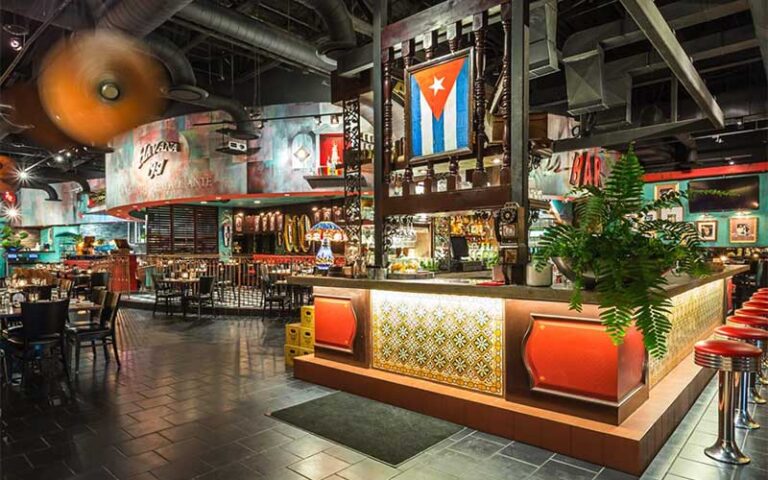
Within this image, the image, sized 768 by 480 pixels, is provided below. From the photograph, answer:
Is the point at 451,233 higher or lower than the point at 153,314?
higher

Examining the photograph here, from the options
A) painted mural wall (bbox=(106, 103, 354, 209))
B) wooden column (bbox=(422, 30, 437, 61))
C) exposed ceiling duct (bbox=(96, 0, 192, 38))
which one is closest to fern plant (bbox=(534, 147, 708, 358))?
wooden column (bbox=(422, 30, 437, 61))

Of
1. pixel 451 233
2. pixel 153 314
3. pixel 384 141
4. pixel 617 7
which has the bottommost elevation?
pixel 153 314

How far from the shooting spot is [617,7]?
26.4 ft

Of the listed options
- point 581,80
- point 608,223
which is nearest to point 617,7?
point 581,80

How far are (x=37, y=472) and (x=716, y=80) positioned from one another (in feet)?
42.7

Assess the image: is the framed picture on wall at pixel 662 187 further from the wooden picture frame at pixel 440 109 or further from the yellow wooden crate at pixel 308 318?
the yellow wooden crate at pixel 308 318

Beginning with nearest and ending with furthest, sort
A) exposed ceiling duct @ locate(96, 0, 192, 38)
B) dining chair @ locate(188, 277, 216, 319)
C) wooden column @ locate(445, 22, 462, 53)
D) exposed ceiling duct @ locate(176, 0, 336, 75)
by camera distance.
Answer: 1. wooden column @ locate(445, 22, 462, 53)
2. exposed ceiling duct @ locate(96, 0, 192, 38)
3. exposed ceiling duct @ locate(176, 0, 336, 75)
4. dining chair @ locate(188, 277, 216, 319)

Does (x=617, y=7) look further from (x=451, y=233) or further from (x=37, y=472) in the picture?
(x=37, y=472)

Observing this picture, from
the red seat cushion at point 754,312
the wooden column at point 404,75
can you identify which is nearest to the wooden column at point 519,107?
the wooden column at point 404,75

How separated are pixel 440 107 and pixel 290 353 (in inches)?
148

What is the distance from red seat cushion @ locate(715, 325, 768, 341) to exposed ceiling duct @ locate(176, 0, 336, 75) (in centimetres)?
603

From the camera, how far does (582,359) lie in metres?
3.48

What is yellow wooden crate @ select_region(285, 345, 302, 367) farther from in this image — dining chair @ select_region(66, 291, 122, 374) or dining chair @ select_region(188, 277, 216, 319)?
dining chair @ select_region(188, 277, 216, 319)

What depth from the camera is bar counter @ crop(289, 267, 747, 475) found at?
3389mm
